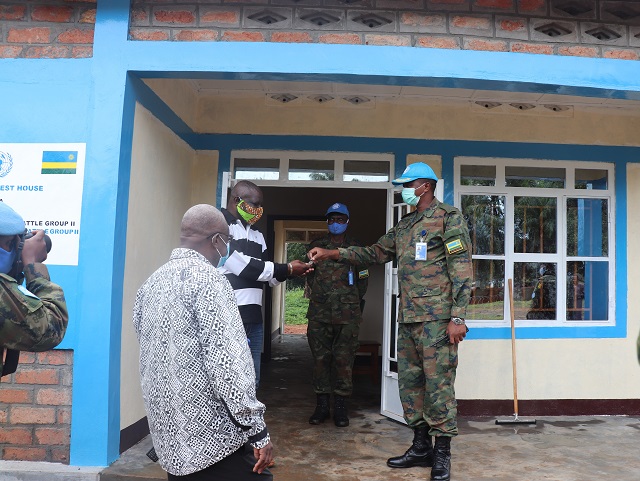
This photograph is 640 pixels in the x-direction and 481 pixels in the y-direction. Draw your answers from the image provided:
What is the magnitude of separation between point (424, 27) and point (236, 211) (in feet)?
6.00

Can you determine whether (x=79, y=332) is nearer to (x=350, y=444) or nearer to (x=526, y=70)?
(x=350, y=444)

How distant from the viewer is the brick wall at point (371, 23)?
3930mm

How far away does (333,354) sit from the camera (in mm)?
5273

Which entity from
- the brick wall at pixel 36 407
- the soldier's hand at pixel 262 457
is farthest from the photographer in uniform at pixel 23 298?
the brick wall at pixel 36 407

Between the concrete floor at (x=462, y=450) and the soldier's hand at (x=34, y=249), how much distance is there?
6.44 feet

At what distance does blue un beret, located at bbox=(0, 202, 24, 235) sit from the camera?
2.03 metres

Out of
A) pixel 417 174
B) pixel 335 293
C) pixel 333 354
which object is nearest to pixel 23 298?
pixel 417 174

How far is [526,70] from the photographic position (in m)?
3.93

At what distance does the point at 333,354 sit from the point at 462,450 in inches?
56.1

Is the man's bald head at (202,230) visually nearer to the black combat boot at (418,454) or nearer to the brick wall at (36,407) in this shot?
the brick wall at (36,407)

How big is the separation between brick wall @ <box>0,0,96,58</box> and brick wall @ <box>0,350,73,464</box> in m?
2.04

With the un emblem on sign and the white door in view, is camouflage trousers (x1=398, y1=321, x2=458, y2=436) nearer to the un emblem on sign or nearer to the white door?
the white door

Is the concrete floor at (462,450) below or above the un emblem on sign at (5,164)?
below

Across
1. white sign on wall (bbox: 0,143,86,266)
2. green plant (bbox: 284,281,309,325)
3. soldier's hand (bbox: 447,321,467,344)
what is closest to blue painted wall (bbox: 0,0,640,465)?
white sign on wall (bbox: 0,143,86,266)
